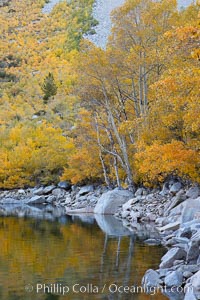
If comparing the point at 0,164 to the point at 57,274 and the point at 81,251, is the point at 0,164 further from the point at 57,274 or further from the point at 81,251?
the point at 57,274

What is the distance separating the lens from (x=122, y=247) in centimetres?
1464

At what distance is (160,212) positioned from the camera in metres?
20.9

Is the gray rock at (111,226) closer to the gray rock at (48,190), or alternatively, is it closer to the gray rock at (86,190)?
the gray rock at (86,190)

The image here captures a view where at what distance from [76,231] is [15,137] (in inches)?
1265

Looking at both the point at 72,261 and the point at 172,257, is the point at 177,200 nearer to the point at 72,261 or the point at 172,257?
the point at 72,261

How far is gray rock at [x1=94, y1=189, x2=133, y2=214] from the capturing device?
25766 millimetres

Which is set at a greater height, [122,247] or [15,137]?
[122,247]

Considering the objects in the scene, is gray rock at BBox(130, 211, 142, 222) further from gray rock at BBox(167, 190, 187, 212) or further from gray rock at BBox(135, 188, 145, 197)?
gray rock at BBox(135, 188, 145, 197)

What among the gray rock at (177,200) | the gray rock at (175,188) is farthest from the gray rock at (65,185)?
the gray rock at (177,200)

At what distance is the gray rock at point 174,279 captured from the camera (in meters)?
9.73

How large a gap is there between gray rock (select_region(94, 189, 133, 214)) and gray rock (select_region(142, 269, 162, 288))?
15.2m

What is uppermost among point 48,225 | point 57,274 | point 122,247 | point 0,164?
point 57,274

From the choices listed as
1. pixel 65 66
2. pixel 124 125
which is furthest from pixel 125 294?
pixel 65 66

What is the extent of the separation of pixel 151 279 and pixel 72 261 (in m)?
3.05
